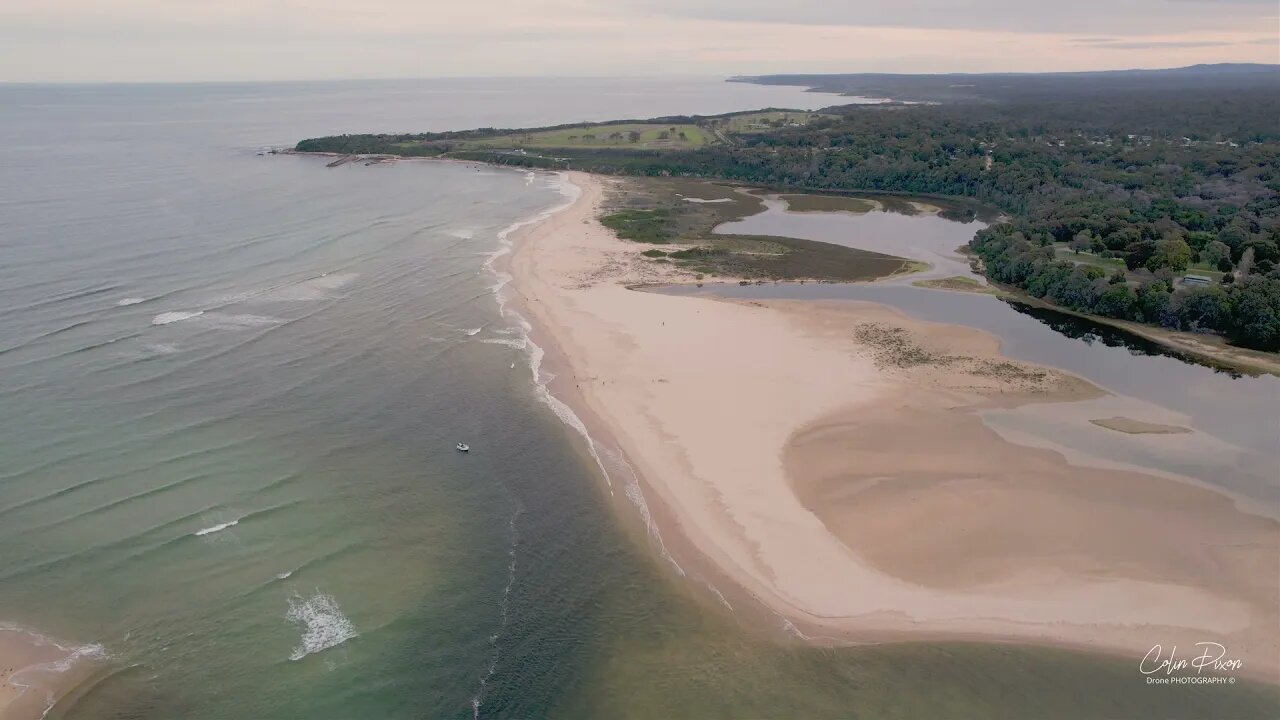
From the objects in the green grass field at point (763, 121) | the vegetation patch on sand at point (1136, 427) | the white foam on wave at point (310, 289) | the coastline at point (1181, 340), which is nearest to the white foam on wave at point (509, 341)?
the white foam on wave at point (310, 289)

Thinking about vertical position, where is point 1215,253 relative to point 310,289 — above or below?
below

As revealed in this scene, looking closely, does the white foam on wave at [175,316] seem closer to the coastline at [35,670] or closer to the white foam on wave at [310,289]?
the white foam on wave at [310,289]

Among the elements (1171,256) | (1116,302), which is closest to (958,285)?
(1116,302)

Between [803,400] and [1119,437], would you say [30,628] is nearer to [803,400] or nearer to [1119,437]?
[803,400]

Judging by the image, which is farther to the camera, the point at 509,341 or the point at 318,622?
the point at 509,341

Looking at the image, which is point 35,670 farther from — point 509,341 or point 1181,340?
point 1181,340

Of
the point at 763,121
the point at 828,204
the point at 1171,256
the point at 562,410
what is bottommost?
the point at 562,410
